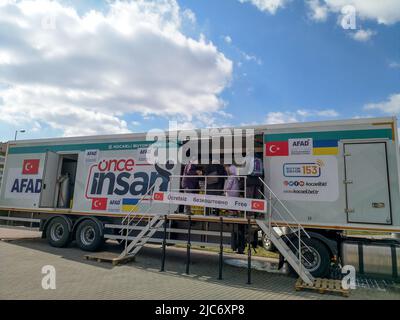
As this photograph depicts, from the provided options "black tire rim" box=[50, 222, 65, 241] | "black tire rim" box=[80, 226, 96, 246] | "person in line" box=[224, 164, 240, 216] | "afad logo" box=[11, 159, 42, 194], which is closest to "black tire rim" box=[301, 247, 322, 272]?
"person in line" box=[224, 164, 240, 216]

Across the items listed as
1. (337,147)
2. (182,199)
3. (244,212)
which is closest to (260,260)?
(244,212)

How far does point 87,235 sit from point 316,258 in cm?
731

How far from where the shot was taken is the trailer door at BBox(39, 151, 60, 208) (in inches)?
440

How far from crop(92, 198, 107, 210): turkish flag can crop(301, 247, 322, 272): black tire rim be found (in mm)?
6362

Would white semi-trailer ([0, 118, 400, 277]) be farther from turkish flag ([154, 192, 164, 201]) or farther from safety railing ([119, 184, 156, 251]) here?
turkish flag ([154, 192, 164, 201])

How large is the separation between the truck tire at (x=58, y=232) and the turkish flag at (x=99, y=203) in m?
1.29

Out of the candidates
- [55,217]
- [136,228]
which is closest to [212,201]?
[136,228]

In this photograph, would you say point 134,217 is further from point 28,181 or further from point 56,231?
point 28,181

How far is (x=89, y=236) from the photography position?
34.0ft

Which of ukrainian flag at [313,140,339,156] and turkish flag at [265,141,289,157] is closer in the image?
ukrainian flag at [313,140,339,156]

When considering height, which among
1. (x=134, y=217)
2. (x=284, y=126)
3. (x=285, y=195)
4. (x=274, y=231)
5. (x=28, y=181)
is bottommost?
(x=274, y=231)

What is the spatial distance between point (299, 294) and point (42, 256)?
7.47 m

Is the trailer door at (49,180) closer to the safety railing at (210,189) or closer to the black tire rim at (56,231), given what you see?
the black tire rim at (56,231)

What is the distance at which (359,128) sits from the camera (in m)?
7.56
